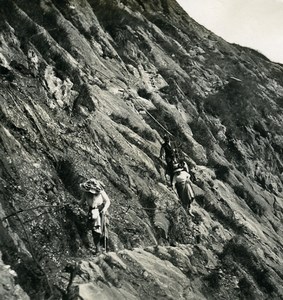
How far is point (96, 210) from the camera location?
42.6 feet

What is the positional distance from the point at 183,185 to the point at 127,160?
2217 millimetres

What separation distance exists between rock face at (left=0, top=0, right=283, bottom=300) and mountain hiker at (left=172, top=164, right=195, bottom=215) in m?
0.35

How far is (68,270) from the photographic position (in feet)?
37.4

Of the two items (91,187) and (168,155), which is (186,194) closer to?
(168,155)

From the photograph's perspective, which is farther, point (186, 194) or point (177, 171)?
point (177, 171)

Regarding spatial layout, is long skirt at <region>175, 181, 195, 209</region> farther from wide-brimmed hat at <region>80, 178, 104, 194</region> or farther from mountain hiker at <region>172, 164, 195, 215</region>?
wide-brimmed hat at <region>80, 178, 104, 194</region>

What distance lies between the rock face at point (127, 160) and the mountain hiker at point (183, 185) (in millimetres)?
352

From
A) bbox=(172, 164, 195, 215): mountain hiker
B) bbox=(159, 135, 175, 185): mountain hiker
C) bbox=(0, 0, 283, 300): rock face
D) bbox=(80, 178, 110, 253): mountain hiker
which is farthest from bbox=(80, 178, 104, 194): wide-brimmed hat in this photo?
bbox=(159, 135, 175, 185): mountain hiker

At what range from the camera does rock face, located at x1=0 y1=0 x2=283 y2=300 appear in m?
12.0

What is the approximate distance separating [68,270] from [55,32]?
13824 mm

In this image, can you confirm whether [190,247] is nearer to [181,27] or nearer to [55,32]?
[55,32]

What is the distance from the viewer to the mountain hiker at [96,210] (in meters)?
12.8

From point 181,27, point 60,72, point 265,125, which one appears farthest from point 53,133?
point 181,27

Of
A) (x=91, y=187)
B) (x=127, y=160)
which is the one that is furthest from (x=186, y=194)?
(x=91, y=187)
